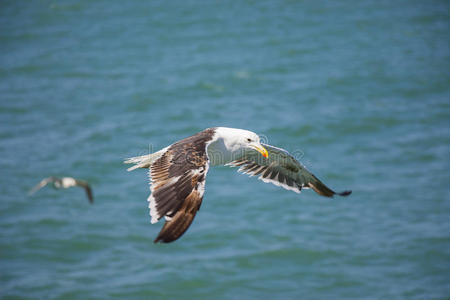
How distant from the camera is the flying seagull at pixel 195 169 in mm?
7016

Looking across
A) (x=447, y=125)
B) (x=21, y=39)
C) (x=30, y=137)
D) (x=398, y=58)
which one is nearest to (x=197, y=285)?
(x=30, y=137)

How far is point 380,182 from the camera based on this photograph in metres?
23.7

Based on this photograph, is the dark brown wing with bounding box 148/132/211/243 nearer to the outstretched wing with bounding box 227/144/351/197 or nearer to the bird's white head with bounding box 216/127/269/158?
the bird's white head with bounding box 216/127/269/158

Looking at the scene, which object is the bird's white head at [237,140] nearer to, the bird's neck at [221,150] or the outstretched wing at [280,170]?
the bird's neck at [221,150]

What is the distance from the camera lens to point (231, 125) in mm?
25234

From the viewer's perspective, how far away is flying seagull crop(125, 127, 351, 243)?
702 cm

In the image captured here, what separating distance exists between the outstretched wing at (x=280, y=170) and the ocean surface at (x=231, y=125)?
8863 millimetres

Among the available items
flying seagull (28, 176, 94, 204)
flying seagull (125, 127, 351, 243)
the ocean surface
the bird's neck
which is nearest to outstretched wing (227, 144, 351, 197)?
flying seagull (125, 127, 351, 243)

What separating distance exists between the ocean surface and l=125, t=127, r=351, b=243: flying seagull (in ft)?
29.3

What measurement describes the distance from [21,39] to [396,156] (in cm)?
2585

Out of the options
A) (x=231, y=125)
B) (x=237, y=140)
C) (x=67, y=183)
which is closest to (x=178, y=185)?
(x=237, y=140)

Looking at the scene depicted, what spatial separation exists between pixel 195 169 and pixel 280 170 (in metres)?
3.03

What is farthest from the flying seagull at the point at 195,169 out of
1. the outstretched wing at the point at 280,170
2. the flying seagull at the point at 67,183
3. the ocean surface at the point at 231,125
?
the ocean surface at the point at 231,125

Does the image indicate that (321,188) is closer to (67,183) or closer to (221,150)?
(221,150)
